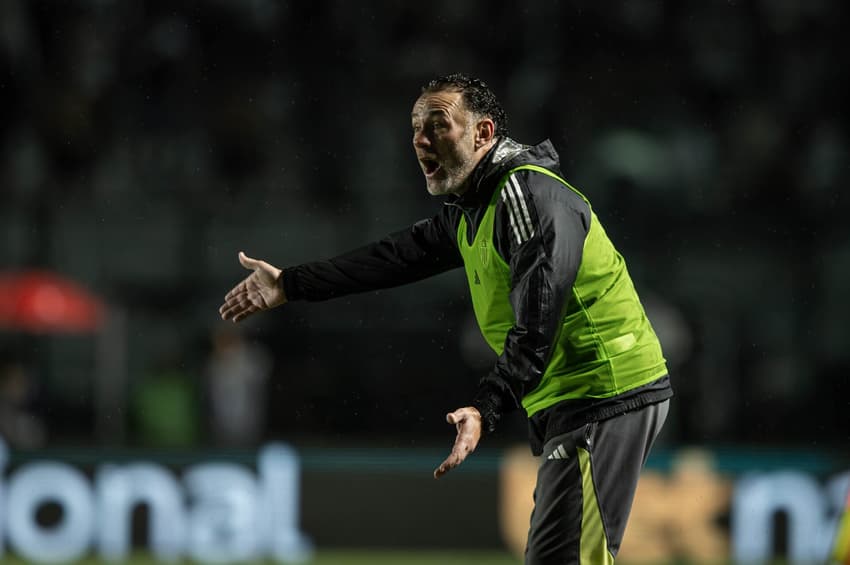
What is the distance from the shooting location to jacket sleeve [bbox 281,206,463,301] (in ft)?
16.4

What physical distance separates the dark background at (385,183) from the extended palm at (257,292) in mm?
5173

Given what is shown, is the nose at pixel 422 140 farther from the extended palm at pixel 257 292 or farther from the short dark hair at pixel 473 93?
the extended palm at pixel 257 292

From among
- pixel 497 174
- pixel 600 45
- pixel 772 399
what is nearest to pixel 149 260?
pixel 600 45

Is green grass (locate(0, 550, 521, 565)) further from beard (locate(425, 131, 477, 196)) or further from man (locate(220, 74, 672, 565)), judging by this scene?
beard (locate(425, 131, 477, 196))

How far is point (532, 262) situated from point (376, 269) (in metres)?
0.97

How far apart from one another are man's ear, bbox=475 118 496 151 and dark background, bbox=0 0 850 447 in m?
5.62

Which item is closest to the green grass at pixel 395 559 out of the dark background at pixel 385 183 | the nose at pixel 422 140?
the dark background at pixel 385 183

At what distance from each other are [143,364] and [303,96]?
2.53 m

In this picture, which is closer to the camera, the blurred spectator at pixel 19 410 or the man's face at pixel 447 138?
the man's face at pixel 447 138

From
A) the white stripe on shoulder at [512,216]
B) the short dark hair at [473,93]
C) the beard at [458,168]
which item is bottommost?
the white stripe on shoulder at [512,216]

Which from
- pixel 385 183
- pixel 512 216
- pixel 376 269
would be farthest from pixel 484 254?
pixel 385 183

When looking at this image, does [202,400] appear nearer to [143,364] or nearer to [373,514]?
[143,364]

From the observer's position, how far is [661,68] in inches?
471

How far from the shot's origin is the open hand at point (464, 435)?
13.0 ft
